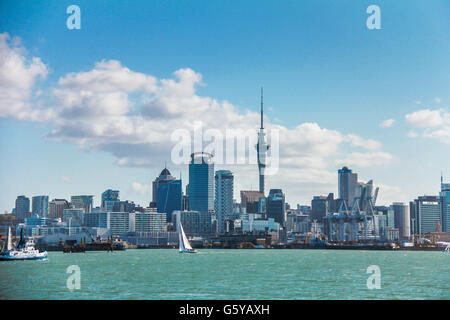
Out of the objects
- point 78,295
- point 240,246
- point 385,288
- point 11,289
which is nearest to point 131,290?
point 78,295

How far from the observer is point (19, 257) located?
76.9 m

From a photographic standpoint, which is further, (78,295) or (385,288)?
(385,288)
